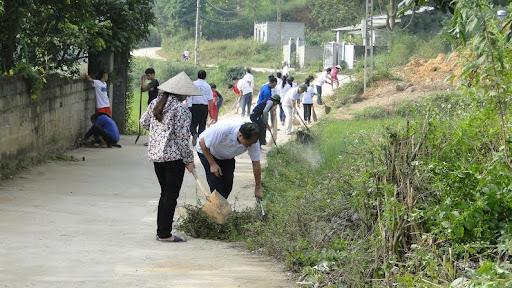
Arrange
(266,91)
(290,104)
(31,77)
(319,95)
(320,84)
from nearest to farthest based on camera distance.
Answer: (31,77), (266,91), (290,104), (320,84), (319,95)

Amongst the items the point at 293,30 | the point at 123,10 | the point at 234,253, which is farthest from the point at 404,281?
the point at 293,30

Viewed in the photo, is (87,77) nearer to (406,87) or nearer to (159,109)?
(159,109)

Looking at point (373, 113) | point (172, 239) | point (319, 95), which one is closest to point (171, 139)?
point (172, 239)

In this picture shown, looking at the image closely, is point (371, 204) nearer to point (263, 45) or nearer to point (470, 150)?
point (470, 150)

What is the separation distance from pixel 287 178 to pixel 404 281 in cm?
767

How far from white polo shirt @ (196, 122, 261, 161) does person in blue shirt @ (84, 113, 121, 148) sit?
31.9 ft

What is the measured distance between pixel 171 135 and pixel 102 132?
1038 cm

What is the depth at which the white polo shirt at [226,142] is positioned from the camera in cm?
1077

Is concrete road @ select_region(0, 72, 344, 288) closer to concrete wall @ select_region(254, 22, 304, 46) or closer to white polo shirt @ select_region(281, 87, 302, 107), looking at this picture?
white polo shirt @ select_region(281, 87, 302, 107)

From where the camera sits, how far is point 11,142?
591 inches

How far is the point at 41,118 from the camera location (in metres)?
17.1

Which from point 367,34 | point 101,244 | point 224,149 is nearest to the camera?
point 101,244

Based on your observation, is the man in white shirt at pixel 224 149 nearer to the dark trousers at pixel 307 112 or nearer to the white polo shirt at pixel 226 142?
the white polo shirt at pixel 226 142

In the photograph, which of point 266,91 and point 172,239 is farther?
point 266,91
